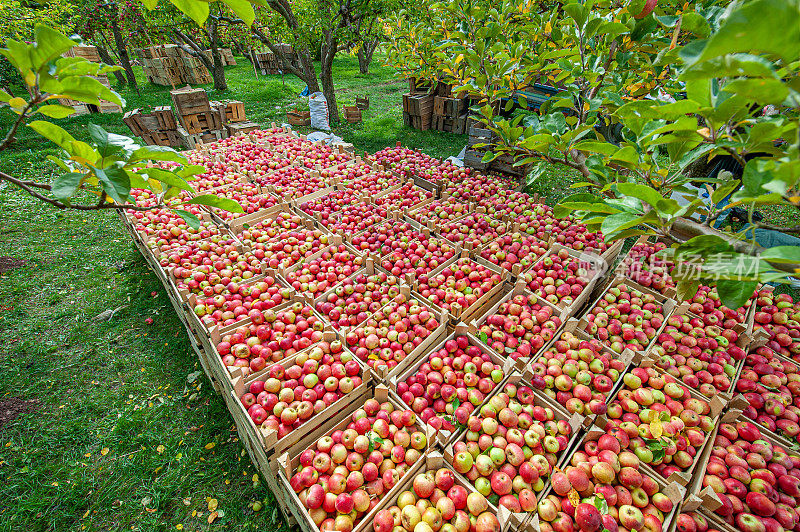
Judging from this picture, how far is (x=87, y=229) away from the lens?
6.44 m

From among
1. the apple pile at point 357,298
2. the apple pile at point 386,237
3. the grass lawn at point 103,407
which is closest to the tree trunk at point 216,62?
the grass lawn at point 103,407

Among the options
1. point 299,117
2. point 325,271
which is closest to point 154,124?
point 299,117

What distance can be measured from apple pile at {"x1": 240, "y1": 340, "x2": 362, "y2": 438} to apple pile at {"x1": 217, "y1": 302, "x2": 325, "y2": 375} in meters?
0.17

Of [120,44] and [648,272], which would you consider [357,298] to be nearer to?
[648,272]

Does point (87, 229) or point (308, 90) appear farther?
point (308, 90)

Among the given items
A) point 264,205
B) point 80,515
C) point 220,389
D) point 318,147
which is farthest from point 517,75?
point 80,515

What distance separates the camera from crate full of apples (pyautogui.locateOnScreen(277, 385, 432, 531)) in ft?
7.13

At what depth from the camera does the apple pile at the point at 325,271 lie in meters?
3.84

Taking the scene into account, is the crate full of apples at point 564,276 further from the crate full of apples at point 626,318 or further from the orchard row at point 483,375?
the crate full of apples at point 626,318

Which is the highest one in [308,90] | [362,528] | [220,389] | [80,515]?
[308,90]

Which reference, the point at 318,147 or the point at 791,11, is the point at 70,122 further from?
the point at 791,11

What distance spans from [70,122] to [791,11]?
17421 millimetres

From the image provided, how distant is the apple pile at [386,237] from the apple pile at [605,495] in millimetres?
2859

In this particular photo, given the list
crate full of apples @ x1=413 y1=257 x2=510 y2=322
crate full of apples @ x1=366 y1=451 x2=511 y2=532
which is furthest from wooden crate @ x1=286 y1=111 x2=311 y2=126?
crate full of apples @ x1=366 y1=451 x2=511 y2=532
